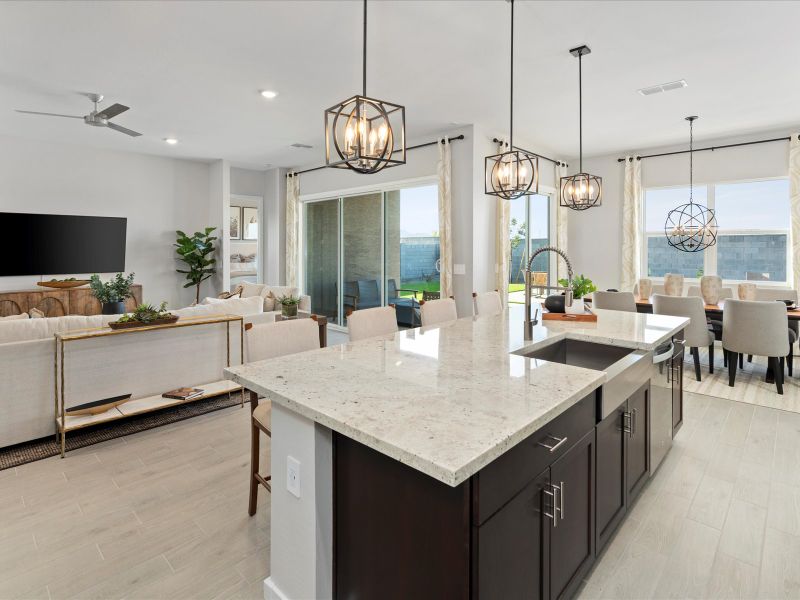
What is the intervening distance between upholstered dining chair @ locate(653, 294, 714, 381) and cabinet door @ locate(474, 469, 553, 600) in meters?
3.99

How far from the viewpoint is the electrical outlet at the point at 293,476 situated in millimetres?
1570

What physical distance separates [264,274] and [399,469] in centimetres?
751

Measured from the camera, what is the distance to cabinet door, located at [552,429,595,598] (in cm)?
153

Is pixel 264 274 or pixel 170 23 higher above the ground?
pixel 170 23

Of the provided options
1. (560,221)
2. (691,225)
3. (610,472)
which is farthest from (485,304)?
(691,225)

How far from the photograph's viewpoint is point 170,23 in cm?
309

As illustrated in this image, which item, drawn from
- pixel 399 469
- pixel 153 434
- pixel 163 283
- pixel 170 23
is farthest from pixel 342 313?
pixel 399 469

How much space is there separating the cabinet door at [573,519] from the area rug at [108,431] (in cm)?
308

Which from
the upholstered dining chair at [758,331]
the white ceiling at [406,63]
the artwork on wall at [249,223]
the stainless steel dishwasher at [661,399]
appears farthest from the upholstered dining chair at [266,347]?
the artwork on wall at [249,223]

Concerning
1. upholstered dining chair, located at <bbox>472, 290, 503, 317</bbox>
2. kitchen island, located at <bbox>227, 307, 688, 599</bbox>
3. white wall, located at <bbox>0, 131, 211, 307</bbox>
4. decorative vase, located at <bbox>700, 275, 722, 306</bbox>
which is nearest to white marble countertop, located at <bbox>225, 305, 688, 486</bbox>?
kitchen island, located at <bbox>227, 307, 688, 599</bbox>

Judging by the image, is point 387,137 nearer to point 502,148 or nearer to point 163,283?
point 502,148

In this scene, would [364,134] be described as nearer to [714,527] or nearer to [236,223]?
[714,527]

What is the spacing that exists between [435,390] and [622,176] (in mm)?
6732

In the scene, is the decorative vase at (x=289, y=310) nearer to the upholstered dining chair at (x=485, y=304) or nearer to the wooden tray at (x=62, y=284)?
the upholstered dining chair at (x=485, y=304)
